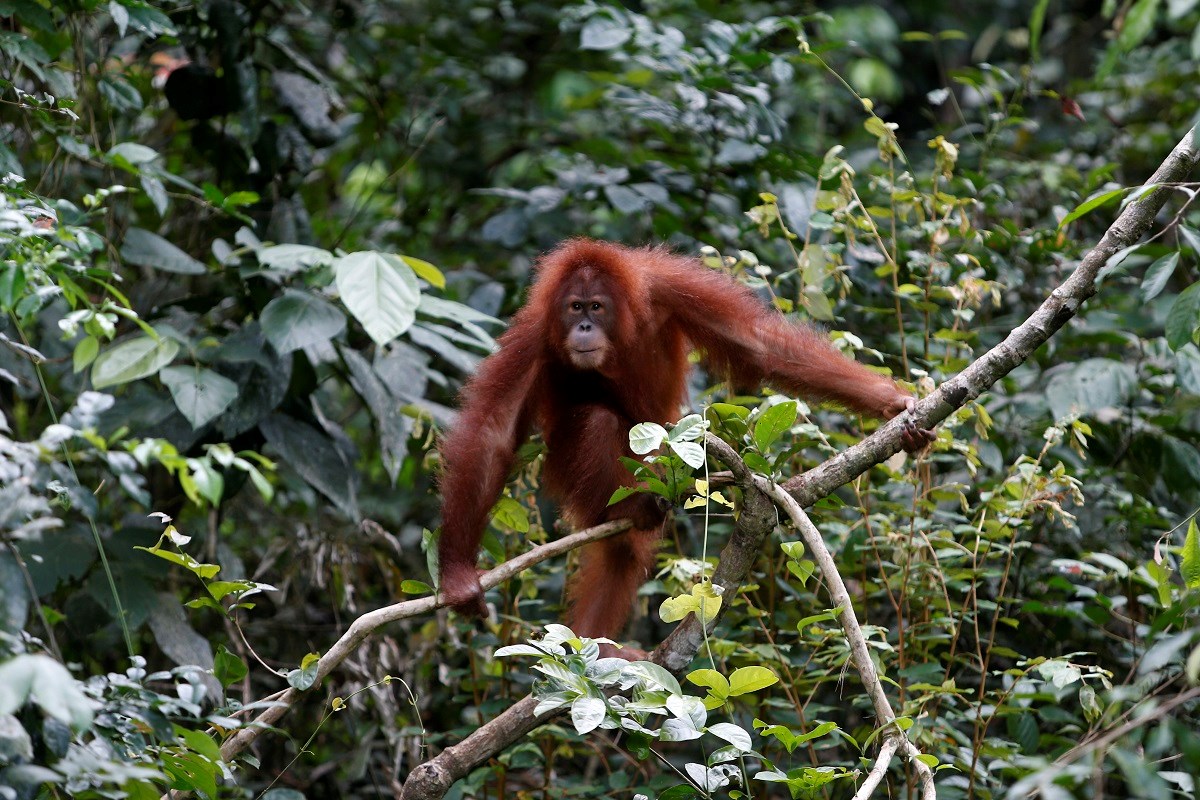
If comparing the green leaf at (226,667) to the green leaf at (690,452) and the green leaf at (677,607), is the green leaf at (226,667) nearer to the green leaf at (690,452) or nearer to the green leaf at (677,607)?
the green leaf at (677,607)

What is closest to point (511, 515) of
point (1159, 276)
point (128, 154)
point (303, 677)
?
point (303, 677)

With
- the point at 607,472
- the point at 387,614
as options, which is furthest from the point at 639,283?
the point at 387,614

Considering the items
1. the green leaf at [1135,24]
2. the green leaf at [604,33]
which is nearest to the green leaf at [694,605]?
the green leaf at [1135,24]

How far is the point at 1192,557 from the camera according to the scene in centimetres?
253

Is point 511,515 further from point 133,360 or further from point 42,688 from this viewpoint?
point 42,688

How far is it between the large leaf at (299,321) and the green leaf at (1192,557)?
2.63 metres

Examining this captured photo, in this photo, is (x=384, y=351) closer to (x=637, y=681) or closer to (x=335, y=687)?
(x=335, y=687)

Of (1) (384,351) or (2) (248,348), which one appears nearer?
(2) (248,348)

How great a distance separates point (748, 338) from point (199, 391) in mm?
1895

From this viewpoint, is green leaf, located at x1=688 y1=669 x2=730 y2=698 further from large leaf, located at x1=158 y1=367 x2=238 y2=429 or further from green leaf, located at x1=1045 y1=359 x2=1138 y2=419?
green leaf, located at x1=1045 y1=359 x2=1138 y2=419

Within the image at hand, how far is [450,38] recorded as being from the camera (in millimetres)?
6953

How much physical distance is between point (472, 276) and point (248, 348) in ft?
5.32

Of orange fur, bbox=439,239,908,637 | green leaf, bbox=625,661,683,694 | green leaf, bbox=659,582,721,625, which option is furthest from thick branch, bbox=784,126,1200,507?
green leaf, bbox=625,661,683,694

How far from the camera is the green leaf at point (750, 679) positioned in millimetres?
2529
